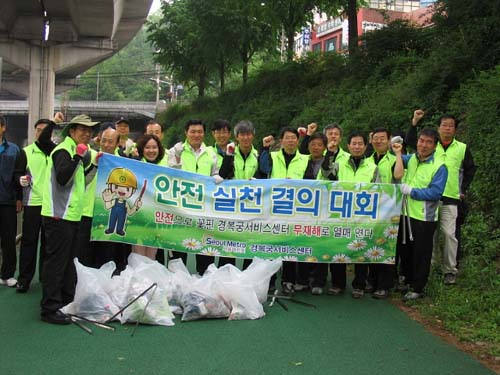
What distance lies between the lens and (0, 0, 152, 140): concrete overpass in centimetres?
2152

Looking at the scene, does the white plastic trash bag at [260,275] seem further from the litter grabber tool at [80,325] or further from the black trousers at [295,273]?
the litter grabber tool at [80,325]

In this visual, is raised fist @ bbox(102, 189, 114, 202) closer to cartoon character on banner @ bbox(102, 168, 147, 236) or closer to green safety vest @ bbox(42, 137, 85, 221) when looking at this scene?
cartoon character on banner @ bbox(102, 168, 147, 236)

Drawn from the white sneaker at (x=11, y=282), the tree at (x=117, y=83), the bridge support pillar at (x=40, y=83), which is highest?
the tree at (x=117, y=83)

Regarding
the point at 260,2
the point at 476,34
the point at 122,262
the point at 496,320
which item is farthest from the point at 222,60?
the point at 496,320

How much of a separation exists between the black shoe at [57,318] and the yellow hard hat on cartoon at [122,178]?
148 cm

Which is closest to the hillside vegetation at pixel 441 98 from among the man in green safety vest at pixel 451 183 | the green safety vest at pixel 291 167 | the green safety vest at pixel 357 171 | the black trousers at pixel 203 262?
the man in green safety vest at pixel 451 183

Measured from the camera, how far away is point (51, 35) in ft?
79.5

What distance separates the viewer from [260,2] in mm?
19688

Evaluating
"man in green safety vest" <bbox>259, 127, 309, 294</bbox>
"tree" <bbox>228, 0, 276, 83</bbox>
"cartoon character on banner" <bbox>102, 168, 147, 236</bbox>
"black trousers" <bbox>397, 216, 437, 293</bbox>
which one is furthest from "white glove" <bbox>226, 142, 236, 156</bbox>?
"tree" <bbox>228, 0, 276, 83</bbox>

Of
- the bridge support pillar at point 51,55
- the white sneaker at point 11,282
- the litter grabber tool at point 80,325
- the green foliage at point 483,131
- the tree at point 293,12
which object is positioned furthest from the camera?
the bridge support pillar at point 51,55

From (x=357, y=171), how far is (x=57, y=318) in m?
3.38

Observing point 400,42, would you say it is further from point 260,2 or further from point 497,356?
point 497,356

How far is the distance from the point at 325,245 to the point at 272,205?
2.33ft

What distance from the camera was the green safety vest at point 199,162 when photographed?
5848mm
